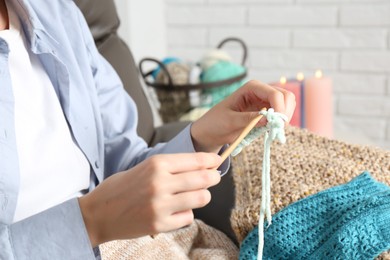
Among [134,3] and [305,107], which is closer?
[305,107]

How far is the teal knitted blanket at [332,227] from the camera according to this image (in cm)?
62

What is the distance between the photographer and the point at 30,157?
0.70 meters

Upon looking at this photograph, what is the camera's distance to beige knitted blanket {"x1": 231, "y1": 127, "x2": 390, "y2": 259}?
2.32 ft

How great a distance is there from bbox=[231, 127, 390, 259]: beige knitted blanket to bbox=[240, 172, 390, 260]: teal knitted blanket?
1.1 inches

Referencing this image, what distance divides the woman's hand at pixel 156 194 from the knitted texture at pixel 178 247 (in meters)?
0.15

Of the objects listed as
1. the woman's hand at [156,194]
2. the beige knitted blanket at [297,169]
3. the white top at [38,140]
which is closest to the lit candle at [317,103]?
the beige knitted blanket at [297,169]

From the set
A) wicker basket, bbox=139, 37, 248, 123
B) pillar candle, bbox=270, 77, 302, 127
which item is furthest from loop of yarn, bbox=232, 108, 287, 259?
wicker basket, bbox=139, 37, 248, 123

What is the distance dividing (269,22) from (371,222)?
53.7 inches

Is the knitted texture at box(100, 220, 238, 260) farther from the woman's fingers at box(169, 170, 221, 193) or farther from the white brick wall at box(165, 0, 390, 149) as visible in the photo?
the white brick wall at box(165, 0, 390, 149)

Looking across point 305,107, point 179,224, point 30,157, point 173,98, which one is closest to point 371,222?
point 179,224

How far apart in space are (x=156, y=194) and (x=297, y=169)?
12.8 inches

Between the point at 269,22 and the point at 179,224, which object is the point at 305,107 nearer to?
the point at 269,22

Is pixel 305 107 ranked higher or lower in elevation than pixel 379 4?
lower

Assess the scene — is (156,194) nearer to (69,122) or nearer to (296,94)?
(69,122)
